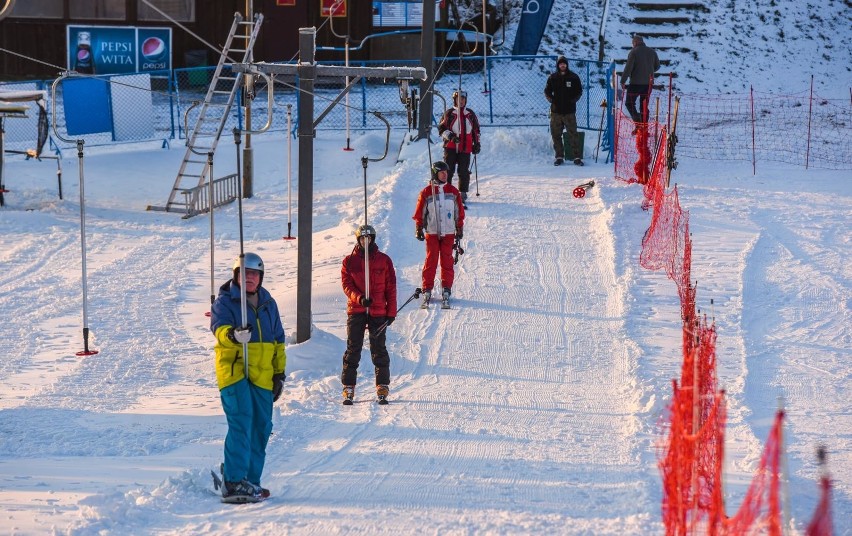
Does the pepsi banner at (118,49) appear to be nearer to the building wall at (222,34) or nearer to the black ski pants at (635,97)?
the building wall at (222,34)

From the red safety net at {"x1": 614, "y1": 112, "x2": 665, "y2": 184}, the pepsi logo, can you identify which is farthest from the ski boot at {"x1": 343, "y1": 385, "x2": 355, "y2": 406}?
the pepsi logo

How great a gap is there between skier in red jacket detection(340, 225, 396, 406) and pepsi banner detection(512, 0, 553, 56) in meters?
16.6

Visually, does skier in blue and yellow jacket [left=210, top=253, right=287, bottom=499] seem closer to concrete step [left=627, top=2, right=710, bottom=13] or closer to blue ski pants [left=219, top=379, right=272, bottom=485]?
blue ski pants [left=219, top=379, right=272, bottom=485]

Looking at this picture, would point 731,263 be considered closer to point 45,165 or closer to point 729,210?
point 729,210

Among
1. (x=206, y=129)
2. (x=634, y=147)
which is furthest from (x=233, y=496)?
(x=206, y=129)

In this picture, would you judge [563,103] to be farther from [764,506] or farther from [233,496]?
[233,496]

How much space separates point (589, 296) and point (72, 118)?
11.6m

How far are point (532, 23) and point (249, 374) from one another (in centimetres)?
1948

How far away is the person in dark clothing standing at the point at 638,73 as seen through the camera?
1970 cm

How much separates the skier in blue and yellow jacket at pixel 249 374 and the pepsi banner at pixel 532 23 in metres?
19.1

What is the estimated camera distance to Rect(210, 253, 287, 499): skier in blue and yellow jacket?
24.6ft

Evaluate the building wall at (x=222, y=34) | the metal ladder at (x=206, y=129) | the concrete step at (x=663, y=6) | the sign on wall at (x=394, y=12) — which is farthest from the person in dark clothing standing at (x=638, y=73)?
the concrete step at (x=663, y=6)

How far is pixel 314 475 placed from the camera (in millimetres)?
8188

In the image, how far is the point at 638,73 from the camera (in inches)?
788
